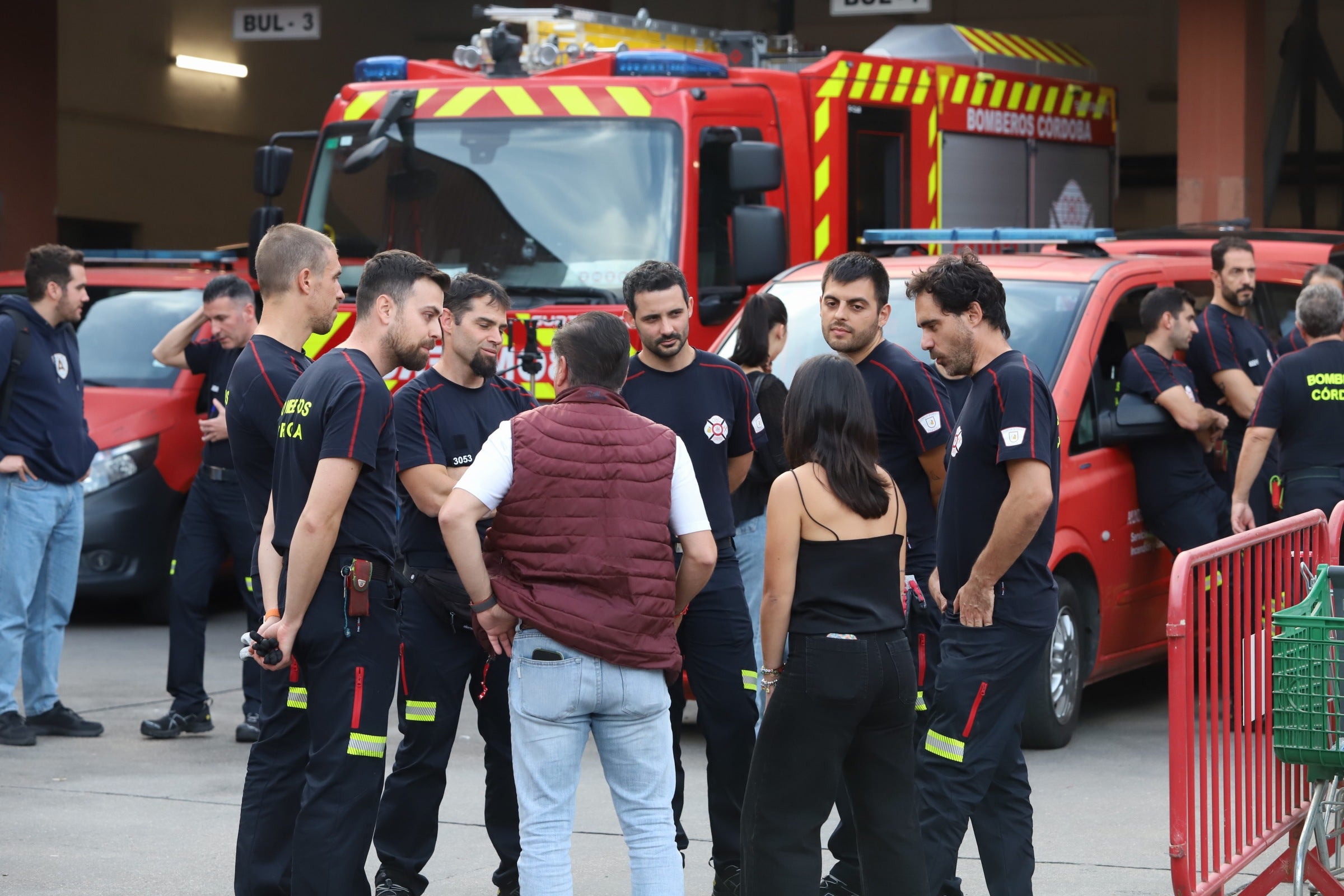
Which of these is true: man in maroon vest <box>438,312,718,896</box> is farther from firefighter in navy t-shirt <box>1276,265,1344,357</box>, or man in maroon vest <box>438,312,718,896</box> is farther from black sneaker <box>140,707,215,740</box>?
firefighter in navy t-shirt <box>1276,265,1344,357</box>

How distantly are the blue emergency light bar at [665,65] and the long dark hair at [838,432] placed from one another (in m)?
5.12

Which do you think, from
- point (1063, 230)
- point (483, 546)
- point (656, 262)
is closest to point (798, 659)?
point (483, 546)

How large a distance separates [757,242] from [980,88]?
9.56 ft

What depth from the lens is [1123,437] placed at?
7988 mm

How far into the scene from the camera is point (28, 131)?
55.4 ft

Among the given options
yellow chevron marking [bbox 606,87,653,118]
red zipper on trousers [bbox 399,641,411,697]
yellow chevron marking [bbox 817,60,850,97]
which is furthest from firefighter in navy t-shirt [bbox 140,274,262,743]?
yellow chevron marking [bbox 817,60,850,97]

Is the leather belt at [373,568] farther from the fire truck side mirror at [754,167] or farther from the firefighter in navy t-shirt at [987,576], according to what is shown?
the fire truck side mirror at [754,167]

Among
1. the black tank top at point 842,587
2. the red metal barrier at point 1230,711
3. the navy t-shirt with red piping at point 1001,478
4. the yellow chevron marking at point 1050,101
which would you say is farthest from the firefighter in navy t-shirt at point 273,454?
the yellow chevron marking at point 1050,101

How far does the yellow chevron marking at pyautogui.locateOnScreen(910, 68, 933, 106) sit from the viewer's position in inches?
416

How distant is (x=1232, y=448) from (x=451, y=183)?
4.29 meters

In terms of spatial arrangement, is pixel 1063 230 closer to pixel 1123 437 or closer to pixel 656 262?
pixel 1123 437

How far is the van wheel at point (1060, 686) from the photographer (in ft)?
24.7

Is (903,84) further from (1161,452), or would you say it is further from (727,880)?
(727,880)

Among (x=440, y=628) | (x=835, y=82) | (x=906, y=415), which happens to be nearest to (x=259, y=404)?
(x=440, y=628)
